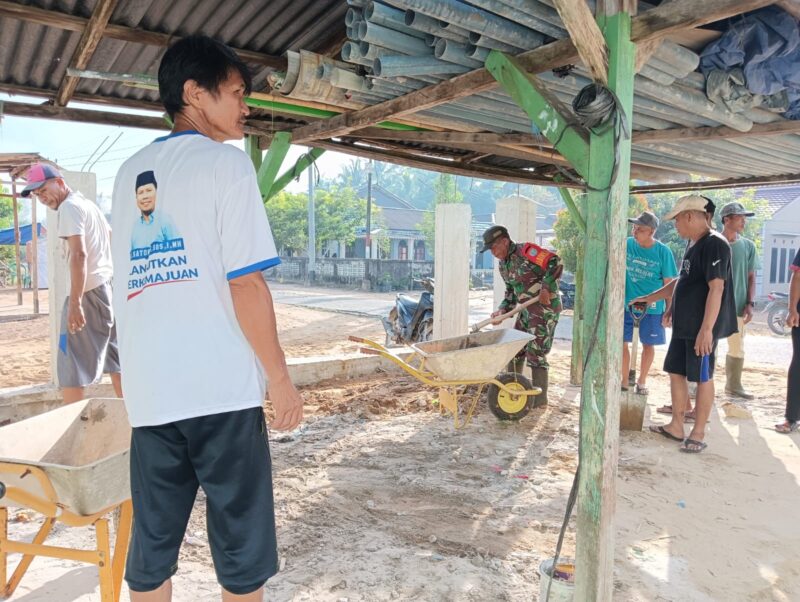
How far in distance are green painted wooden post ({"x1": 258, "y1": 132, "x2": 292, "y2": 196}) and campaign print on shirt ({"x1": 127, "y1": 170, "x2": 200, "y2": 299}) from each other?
113 inches

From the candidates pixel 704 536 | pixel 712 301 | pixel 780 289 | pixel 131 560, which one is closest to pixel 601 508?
pixel 704 536

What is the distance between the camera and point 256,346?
1.68 metres

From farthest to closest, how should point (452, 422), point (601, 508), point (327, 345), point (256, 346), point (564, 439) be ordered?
point (327, 345) < point (452, 422) < point (564, 439) < point (601, 508) < point (256, 346)

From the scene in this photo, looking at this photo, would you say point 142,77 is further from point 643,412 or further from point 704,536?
point 643,412

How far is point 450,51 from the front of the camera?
9.29 ft

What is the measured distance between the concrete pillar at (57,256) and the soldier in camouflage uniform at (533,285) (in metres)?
3.62

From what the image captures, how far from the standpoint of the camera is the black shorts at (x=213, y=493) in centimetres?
169

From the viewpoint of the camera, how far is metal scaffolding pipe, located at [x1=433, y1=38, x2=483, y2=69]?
282 cm

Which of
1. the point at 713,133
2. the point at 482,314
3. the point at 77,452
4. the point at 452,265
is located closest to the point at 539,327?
the point at 713,133

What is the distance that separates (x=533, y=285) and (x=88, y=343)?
3.78 meters

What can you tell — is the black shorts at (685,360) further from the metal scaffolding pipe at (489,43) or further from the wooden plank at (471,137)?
the metal scaffolding pipe at (489,43)

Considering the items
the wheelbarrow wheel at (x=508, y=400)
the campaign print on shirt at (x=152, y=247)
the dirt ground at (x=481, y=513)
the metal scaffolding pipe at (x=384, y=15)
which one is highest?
the metal scaffolding pipe at (x=384, y=15)

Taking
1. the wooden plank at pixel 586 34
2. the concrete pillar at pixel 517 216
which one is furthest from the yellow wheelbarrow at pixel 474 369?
the wooden plank at pixel 586 34

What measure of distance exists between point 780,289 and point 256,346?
25529 mm
